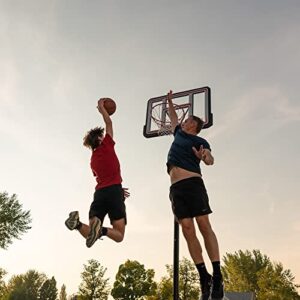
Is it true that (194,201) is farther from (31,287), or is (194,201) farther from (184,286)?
(31,287)

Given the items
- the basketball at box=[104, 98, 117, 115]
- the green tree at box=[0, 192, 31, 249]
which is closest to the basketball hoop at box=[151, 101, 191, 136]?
the basketball at box=[104, 98, 117, 115]

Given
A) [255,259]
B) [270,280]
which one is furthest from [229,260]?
[270,280]

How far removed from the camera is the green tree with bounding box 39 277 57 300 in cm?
8165

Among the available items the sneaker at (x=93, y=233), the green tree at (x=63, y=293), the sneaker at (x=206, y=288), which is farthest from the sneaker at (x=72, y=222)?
the green tree at (x=63, y=293)

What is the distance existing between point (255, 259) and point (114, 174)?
5990 cm

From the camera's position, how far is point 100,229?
5656 mm

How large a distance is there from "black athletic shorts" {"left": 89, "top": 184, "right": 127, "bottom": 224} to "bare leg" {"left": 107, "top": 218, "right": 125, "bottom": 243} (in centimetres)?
7

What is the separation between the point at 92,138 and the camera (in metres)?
6.60

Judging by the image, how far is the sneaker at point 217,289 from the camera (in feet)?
14.9

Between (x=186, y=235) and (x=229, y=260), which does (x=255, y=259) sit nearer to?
(x=229, y=260)

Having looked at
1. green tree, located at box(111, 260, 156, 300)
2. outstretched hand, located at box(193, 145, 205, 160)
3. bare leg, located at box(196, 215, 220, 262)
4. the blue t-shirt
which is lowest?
bare leg, located at box(196, 215, 220, 262)

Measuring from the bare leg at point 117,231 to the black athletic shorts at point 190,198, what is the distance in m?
1.13

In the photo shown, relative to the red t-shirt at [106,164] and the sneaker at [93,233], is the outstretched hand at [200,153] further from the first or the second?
the sneaker at [93,233]

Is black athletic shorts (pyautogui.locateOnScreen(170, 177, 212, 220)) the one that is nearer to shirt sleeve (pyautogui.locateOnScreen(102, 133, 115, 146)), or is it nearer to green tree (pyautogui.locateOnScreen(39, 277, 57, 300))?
shirt sleeve (pyautogui.locateOnScreen(102, 133, 115, 146))
